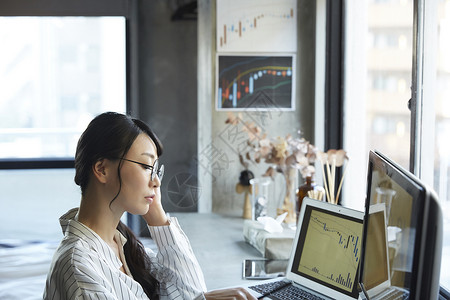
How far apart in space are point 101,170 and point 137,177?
89mm

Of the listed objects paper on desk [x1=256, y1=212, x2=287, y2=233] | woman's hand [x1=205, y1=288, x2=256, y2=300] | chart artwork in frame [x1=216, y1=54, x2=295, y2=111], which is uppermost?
chart artwork in frame [x1=216, y1=54, x2=295, y2=111]

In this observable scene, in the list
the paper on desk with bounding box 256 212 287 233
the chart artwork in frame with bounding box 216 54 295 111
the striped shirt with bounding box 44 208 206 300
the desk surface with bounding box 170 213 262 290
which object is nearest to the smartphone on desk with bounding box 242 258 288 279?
the desk surface with bounding box 170 213 262 290

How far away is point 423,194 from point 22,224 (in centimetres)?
282

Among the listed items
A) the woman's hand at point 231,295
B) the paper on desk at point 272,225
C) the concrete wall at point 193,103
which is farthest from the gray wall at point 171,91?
the woman's hand at point 231,295

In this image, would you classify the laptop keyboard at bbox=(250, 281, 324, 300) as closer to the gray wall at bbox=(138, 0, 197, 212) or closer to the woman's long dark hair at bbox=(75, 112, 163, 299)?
the woman's long dark hair at bbox=(75, 112, 163, 299)

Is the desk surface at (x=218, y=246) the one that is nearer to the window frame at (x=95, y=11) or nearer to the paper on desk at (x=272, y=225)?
the paper on desk at (x=272, y=225)

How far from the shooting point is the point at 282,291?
1624mm

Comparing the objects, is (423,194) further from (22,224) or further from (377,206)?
(22,224)

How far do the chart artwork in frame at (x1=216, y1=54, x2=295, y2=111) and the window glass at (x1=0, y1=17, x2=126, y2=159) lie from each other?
2.03 ft

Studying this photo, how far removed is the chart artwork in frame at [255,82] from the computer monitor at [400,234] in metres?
1.57

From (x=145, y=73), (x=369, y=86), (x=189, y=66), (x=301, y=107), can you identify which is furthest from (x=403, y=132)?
(x=145, y=73)

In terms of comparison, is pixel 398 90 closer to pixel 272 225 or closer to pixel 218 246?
pixel 272 225

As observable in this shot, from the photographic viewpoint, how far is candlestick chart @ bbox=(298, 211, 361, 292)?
1.54 m

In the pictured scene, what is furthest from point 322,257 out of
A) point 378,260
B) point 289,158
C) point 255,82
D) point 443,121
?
point 255,82
